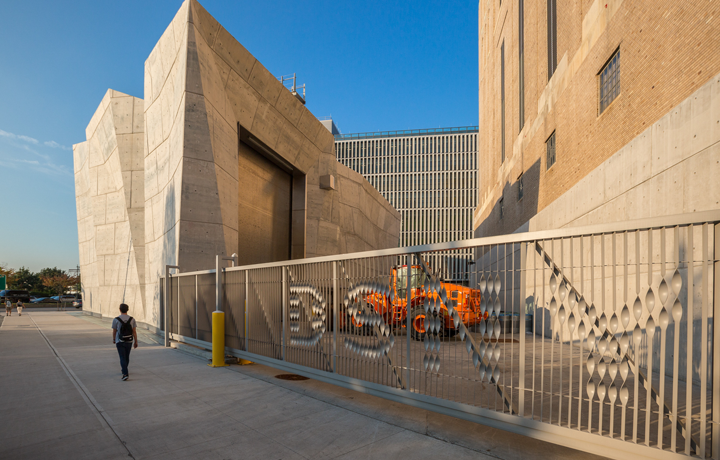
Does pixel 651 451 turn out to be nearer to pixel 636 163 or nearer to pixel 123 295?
pixel 636 163

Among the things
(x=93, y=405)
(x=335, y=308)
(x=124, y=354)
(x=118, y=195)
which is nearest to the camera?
(x=93, y=405)

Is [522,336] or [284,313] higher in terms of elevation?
[522,336]

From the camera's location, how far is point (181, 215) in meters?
15.7

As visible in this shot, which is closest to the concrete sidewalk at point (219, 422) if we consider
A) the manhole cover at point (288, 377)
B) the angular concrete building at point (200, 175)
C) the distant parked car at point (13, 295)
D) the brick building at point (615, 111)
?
the manhole cover at point (288, 377)

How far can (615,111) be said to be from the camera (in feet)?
37.1

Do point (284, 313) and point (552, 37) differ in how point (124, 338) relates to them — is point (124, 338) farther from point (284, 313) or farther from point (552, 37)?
point (552, 37)

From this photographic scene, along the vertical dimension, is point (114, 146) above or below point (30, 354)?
above

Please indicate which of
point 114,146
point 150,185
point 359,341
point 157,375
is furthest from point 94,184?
point 359,341

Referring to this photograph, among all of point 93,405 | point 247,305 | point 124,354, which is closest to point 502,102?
point 247,305

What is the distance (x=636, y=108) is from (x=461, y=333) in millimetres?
8314

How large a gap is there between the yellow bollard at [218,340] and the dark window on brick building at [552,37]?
1592cm

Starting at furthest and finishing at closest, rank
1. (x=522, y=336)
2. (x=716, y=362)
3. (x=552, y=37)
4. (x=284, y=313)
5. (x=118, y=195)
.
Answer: (x=118, y=195) → (x=552, y=37) → (x=284, y=313) → (x=522, y=336) → (x=716, y=362)

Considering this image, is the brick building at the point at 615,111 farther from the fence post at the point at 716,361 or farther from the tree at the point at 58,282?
the tree at the point at 58,282

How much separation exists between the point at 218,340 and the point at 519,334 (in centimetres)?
757
